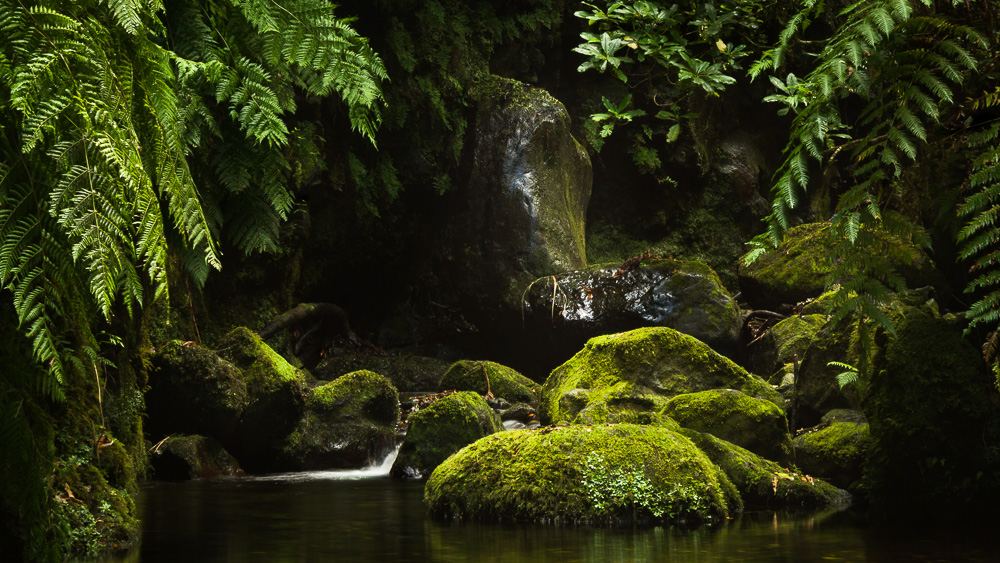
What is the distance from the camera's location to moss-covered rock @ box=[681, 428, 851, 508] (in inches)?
253

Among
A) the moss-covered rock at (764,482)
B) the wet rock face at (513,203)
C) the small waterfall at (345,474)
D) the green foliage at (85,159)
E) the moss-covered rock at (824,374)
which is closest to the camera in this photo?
the green foliage at (85,159)

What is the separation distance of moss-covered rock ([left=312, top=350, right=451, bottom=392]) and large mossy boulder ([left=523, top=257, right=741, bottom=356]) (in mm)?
1711

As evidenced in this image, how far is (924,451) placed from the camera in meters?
5.95

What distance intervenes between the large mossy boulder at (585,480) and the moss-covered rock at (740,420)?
1037 millimetres

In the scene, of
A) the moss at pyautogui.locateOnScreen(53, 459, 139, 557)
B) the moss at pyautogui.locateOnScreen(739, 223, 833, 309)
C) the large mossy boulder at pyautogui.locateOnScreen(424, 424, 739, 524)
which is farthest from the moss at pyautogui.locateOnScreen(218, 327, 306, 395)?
the moss at pyautogui.locateOnScreen(739, 223, 833, 309)

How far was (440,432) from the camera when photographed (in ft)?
28.0

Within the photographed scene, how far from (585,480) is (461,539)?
1.03 m

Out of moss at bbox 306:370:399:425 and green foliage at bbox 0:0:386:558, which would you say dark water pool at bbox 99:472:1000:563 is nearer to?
green foliage at bbox 0:0:386:558

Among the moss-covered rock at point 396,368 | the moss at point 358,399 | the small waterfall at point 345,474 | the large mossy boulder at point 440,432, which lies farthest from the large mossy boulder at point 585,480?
the moss-covered rock at point 396,368

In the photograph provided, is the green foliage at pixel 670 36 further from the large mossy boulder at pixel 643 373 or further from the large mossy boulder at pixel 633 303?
the large mossy boulder at pixel 633 303

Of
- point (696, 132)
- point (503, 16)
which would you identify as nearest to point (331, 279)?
point (503, 16)

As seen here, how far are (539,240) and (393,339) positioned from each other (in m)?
3.26

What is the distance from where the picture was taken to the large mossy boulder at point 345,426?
9.25m

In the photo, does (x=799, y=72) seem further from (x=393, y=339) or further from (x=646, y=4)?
(x=646, y=4)
